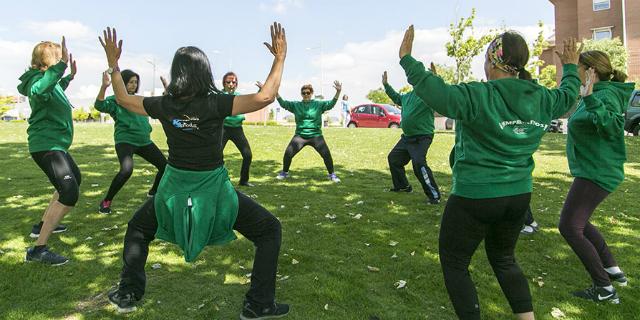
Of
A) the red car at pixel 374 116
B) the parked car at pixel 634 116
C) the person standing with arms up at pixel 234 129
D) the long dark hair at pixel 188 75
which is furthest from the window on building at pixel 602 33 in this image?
the long dark hair at pixel 188 75

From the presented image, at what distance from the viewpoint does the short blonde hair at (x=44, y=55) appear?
4.99 m

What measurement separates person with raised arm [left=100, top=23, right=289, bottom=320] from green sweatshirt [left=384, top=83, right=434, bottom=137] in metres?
4.70

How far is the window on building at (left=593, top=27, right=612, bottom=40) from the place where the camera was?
40.5 metres

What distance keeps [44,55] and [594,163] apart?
5.74 m

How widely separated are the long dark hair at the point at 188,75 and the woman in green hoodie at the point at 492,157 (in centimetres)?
149

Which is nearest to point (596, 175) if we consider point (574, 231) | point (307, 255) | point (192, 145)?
point (574, 231)

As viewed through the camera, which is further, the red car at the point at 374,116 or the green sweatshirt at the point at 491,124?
the red car at the point at 374,116

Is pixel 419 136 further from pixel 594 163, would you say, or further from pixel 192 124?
pixel 192 124

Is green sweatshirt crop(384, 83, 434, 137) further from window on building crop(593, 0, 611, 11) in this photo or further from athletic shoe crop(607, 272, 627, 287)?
window on building crop(593, 0, 611, 11)

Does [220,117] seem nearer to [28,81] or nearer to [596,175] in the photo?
[28,81]

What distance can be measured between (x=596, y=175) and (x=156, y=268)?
4.40 m

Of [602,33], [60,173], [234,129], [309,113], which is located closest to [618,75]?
[60,173]

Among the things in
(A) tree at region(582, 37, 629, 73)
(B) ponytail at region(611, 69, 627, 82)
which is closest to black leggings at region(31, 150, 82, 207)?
(B) ponytail at region(611, 69, 627, 82)

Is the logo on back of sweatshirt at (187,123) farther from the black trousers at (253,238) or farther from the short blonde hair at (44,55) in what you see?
the short blonde hair at (44,55)
